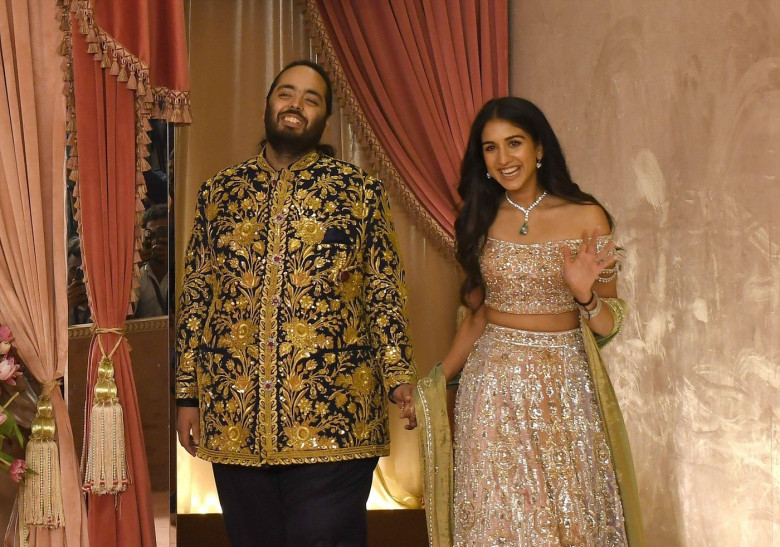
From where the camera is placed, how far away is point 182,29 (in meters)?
3.47

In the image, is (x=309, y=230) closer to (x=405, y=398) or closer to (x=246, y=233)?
(x=246, y=233)

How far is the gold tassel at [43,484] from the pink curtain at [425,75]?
2072mm

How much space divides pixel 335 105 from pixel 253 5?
63 centimetres

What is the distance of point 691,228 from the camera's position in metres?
3.42

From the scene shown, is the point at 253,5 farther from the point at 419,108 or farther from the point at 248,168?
the point at 248,168

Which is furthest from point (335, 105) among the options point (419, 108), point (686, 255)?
point (686, 255)

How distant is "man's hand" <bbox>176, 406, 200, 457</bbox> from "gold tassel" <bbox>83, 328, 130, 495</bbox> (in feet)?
0.70

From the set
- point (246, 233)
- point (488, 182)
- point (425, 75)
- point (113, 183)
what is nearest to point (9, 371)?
point (113, 183)

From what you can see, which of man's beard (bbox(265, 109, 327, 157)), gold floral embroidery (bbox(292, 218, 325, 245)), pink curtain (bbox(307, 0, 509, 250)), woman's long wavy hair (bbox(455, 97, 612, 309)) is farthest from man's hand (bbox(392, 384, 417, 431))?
pink curtain (bbox(307, 0, 509, 250))

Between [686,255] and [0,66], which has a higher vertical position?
[0,66]

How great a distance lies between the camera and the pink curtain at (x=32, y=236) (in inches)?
127

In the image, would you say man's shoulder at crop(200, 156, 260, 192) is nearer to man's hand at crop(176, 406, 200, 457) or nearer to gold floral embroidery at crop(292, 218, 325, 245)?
A: gold floral embroidery at crop(292, 218, 325, 245)

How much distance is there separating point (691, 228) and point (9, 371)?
236 centimetres

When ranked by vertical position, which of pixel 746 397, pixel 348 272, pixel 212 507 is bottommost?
pixel 212 507
